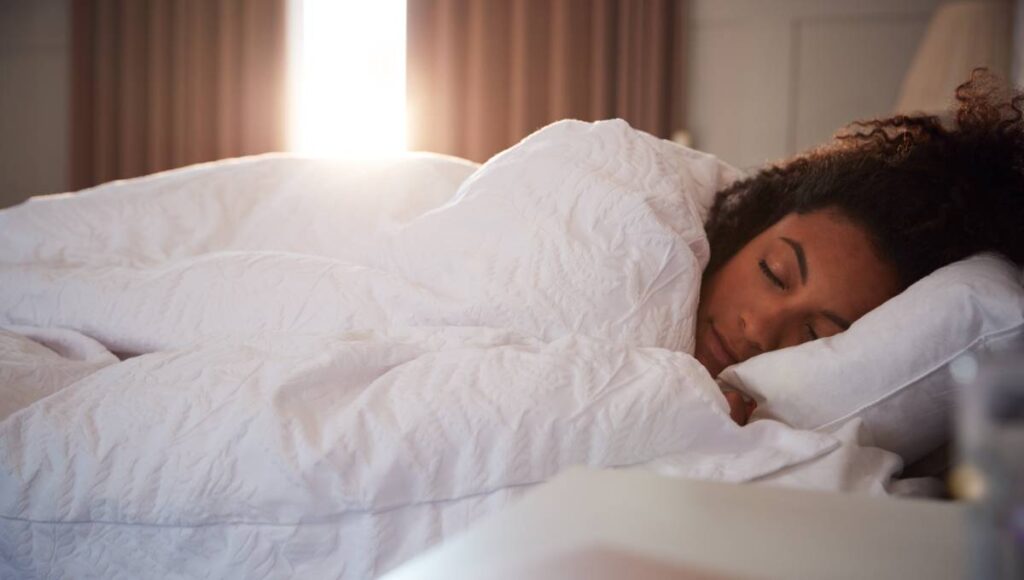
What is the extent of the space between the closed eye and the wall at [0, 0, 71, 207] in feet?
11.5

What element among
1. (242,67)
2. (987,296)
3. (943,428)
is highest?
(242,67)

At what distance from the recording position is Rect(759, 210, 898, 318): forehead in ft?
3.37

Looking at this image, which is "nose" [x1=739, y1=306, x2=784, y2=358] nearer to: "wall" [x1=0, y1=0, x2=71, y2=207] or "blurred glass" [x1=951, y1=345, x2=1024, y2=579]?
"blurred glass" [x1=951, y1=345, x2=1024, y2=579]

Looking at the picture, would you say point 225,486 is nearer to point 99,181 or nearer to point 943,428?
point 943,428

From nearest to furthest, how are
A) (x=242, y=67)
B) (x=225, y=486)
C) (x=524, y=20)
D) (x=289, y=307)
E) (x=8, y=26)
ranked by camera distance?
(x=225, y=486)
(x=289, y=307)
(x=524, y=20)
(x=242, y=67)
(x=8, y=26)

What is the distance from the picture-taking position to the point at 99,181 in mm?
3646

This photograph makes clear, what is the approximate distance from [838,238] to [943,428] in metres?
0.26

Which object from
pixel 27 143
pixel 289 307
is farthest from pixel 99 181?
pixel 289 307

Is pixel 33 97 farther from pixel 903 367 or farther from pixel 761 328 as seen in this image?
pixel 903 367

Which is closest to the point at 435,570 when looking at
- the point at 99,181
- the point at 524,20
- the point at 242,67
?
the point at 524,20

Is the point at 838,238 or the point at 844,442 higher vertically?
the point at 838,238

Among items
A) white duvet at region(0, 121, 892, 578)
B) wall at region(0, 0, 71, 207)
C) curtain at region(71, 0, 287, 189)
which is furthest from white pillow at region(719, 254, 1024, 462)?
wall at region(0, 0, 71, 207)

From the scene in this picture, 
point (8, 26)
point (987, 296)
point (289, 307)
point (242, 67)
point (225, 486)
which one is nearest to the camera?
point (225, 486)

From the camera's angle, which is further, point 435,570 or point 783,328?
point 783,328
